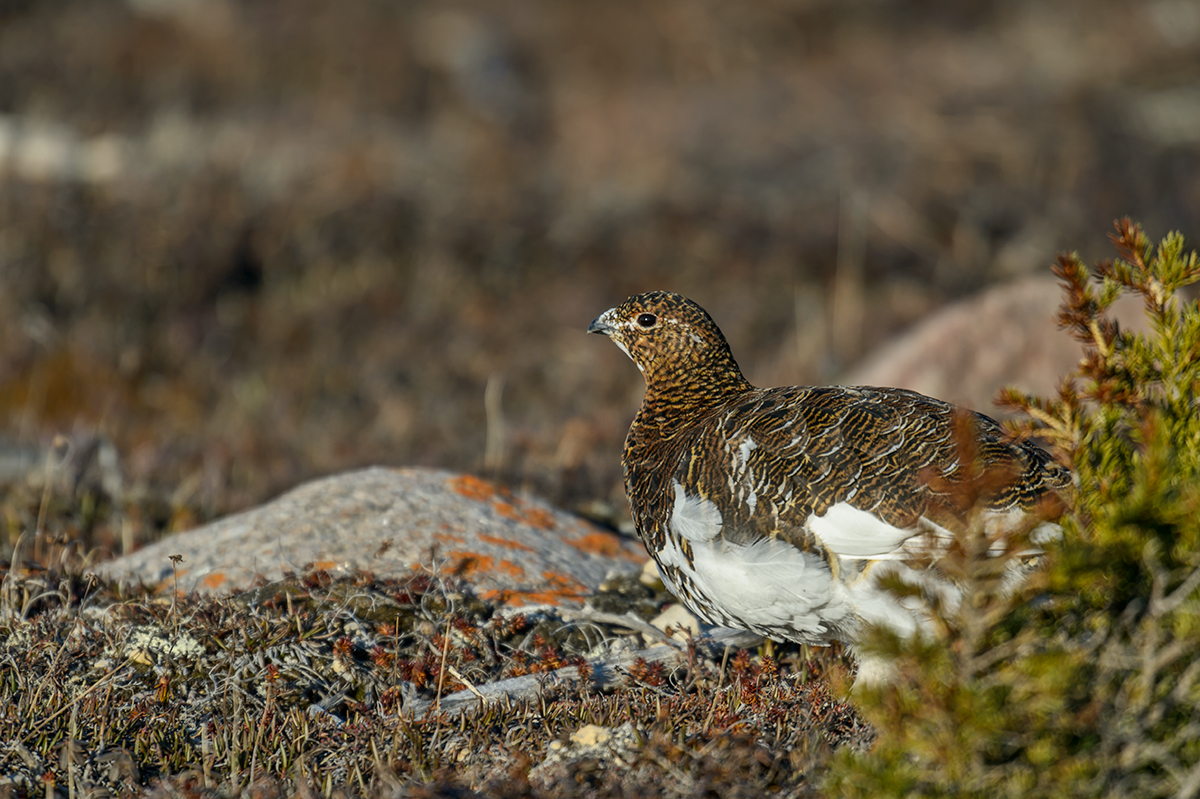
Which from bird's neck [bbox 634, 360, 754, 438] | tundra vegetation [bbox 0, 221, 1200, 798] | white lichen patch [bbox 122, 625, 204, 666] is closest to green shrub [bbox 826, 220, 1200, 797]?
tundra vegetation [bbox 0, 221, 1200, 798]

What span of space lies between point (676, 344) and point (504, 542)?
3.64ft

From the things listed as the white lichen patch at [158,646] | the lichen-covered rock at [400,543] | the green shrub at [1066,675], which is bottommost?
the white lichen patch at [158,646]

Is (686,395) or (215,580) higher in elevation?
(686,395)

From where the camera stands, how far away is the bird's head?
158 inches

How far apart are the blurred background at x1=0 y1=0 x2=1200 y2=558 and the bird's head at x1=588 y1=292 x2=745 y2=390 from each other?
1.90m

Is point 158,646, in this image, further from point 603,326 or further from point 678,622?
point 603,326

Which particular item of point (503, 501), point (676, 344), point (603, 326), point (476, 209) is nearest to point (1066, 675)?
point (676, 344)

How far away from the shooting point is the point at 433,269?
11.1 metres

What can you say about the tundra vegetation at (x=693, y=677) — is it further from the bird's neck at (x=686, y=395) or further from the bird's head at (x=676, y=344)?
the bird's head at (x=676, y=344)

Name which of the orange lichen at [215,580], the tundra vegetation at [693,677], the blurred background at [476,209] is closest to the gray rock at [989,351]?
the blurred background at [476,209]

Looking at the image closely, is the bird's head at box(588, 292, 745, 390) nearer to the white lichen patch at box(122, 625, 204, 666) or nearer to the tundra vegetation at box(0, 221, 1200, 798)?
the tundra vegetation at box(0, 221, 1200, 798)

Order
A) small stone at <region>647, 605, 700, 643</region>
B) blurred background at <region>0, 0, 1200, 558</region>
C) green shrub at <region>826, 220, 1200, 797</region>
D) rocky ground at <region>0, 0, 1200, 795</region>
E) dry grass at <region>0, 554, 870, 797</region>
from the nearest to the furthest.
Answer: green shrub at <region>826, 220, 1200, 797</region> → dry grass at <region>0, 554, 870, 797</region> → rocky ground at <region>0, 0, 1200, 795</region> → small stone at <region>647, 605, 700, 643</region> → blurred background at <region>0, 0, 1200, 558</region>

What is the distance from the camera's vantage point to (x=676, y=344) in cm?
404

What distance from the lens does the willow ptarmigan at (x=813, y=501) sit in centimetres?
294
